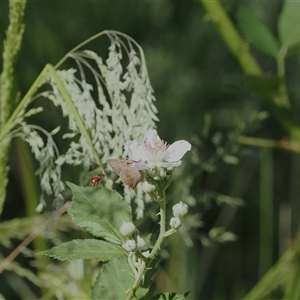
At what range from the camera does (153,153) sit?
0.53 metres

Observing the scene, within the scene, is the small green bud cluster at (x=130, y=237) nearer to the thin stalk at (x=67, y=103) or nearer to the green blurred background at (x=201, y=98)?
the thin stalk at (x=67, y=103)

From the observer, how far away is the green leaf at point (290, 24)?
38.2 inches

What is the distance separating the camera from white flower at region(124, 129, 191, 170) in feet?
1.69

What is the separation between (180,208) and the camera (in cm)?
51

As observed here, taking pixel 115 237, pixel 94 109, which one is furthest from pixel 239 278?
pixel 115 237

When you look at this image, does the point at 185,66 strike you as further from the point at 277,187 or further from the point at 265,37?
the point at 265,37

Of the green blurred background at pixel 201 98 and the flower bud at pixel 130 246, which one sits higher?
the flower bud at pixel 130 246

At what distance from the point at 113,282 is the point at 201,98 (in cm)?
130

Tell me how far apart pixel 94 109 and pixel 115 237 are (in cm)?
21

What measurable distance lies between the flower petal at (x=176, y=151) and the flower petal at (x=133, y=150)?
0.02m

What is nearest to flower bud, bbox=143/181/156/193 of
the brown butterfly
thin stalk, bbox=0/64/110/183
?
the brown butterfly

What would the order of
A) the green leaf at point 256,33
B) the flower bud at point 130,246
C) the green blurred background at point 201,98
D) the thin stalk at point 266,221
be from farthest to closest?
the green blurred background at point 201,98 < the thin stalk at point 266,221 < the green leaf at point 256,33 < the flower bud at point 130,246

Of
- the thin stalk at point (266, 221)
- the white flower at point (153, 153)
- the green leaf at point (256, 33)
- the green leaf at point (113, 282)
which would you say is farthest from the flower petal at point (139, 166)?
the thin stalk at point (266, 221)

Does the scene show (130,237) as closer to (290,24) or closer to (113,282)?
(113,282)
